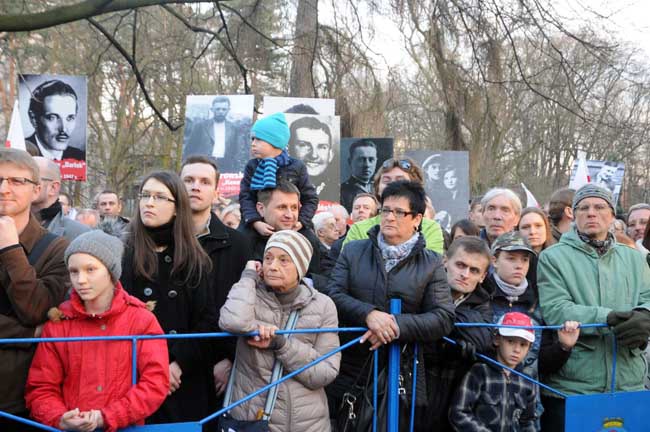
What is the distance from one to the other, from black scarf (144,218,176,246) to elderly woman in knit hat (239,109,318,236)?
1042 millimetres

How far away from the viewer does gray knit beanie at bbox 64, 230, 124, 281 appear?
2.85m

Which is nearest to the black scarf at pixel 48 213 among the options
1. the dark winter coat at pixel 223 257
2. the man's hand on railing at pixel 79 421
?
the dark winter coat at pixel 223 257

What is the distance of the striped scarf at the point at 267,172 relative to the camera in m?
4.45

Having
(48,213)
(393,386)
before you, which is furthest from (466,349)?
(48,213)

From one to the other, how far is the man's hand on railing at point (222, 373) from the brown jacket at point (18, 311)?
0.89 metres

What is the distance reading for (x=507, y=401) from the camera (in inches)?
137

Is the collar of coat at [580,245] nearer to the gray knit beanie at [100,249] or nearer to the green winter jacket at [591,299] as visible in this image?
the green winter jacket at [591,299]

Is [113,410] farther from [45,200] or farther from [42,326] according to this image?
[45,200]

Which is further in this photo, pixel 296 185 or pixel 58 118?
pixel 58 118

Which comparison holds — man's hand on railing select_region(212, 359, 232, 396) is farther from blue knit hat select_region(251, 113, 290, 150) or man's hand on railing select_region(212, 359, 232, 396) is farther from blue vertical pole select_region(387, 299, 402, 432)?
blue knit hat select_region(251, 113, 290, 150)

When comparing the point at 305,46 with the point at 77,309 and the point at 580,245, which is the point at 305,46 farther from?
the point at 77,309

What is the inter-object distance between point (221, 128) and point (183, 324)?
575cm

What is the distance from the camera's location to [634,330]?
3.67 metres

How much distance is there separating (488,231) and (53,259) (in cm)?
316
